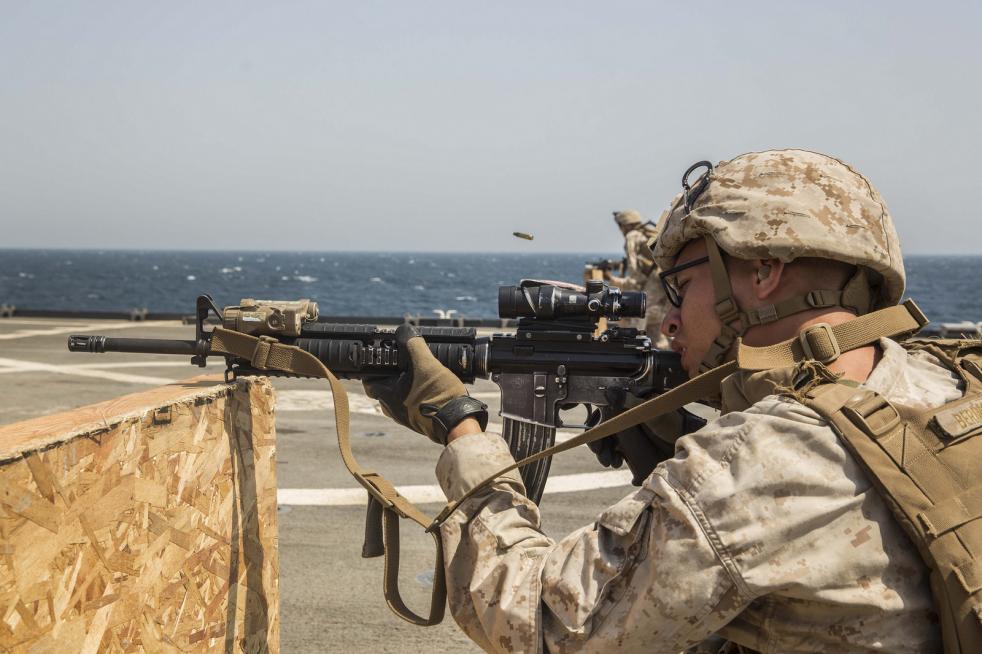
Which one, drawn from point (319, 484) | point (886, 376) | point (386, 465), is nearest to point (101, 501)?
point (886, 376)

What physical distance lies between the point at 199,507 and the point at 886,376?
170cm

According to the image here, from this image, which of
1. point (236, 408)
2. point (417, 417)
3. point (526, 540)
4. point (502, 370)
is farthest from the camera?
point (502, 370)

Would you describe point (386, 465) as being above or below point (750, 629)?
below

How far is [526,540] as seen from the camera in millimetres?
2141

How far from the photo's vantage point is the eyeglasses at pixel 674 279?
2.36 m

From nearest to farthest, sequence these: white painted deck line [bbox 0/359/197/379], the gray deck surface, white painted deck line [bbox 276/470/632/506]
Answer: the gray deck surface → white painted deck line [bbox 276/470/632/506] → white painted deck line [bbox 0/359/197/379]

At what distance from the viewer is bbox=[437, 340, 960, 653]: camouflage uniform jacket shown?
178cm

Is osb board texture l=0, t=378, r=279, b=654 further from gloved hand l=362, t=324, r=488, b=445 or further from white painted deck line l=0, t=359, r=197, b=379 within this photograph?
white painted deck line l=0, t=359, r=197, b=379

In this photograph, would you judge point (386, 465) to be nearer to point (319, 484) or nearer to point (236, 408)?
point (319, 484)

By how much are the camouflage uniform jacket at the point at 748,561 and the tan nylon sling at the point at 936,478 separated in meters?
0.05

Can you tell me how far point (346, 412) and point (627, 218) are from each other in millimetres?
12222

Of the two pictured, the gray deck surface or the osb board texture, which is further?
the gray deck surface

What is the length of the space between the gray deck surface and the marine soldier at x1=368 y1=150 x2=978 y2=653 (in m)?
2.13

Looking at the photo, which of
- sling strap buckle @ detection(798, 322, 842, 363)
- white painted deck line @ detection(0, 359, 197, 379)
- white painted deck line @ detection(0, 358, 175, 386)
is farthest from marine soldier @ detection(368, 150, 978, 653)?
white painted deck line @ detection(0, 359, 197, 379)
